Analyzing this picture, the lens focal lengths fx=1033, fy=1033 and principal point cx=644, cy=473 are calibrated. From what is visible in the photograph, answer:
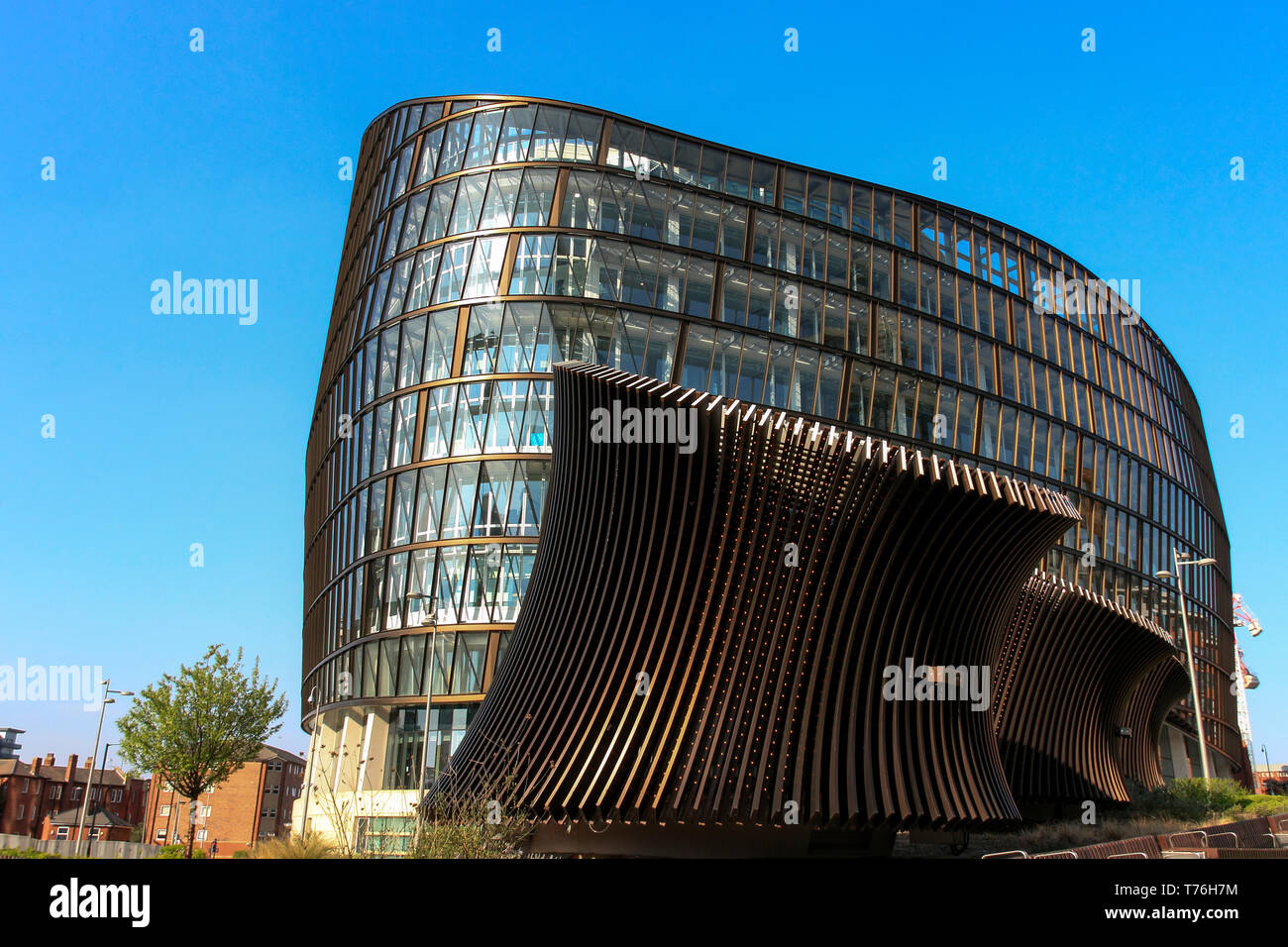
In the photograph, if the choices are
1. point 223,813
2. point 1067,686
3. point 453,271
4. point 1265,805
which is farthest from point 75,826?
point 1265,805

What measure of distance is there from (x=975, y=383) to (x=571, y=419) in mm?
29277

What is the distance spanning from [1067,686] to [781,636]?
12847mm

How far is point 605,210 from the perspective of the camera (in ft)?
125

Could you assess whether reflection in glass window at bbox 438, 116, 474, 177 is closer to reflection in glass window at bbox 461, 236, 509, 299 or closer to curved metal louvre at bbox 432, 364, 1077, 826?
reflection in glass window at bbox 461, 236, 509, 299

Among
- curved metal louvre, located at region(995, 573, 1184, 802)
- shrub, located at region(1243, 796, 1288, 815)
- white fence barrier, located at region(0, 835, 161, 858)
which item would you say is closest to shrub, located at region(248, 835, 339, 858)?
curved metal louvre, located at region(995, 573, 1184, 802)

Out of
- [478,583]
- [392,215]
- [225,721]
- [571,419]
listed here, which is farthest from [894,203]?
[225,721]

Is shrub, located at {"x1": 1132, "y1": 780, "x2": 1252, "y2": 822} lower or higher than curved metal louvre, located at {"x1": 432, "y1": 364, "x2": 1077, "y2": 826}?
lower

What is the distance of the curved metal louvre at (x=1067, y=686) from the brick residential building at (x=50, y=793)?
229 feet

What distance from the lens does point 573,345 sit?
3603 cm

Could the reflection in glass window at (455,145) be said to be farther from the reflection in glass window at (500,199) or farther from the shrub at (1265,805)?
the shrub at (1265,805)

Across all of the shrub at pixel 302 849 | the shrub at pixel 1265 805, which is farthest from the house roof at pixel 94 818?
the shrub at pixel 1265 805

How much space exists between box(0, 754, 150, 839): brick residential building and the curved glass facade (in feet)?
162

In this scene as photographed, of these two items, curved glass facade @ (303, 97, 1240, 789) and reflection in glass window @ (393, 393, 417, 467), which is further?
reflection in glass window @ (393, 393, 417, 467)

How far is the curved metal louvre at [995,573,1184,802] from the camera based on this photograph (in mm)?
23719
